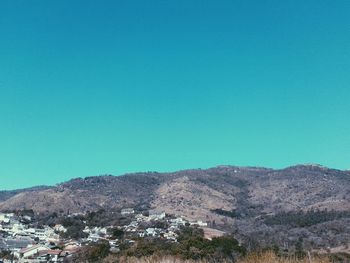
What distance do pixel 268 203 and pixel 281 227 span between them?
188 feet

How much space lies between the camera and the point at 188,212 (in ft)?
386

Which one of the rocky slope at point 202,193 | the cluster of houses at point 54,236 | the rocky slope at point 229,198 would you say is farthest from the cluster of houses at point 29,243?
the rocky slope at point 202,193

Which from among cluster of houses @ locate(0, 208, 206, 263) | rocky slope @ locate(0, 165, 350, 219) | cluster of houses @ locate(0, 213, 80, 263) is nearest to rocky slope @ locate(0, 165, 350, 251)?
rocky slope @ locate(0, 165, 350, 219)

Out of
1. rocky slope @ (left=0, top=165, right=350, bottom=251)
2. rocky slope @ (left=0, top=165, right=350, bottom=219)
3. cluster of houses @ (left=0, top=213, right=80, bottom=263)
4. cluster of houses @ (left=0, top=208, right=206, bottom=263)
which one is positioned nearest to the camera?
cluster of houses @ (left=0, top=213, right=80, bottom=263)

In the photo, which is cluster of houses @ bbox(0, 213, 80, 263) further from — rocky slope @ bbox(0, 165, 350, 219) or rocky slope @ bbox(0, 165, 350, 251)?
rocky slope @ bbox(0, 165, 350, 219)

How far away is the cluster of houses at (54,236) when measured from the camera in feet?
165

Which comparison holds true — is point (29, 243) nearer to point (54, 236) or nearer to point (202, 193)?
point (54, 236)

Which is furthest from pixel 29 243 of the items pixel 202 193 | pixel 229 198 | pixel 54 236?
pixel 229 198

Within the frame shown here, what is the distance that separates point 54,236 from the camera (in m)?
69.6

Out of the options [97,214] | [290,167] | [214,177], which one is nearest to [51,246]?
[97,214]

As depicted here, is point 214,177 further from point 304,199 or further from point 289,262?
point 289,262

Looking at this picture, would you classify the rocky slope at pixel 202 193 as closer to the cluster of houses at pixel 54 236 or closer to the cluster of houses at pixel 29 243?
the cluster of houses at pixel 54 236

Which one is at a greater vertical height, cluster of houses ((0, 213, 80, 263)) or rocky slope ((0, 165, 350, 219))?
rocky slope ((0, 165, 350, 219))

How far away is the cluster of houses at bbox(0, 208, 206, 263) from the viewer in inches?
1975
